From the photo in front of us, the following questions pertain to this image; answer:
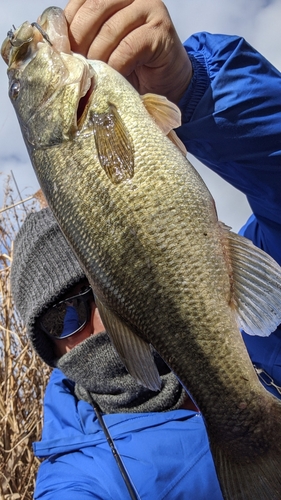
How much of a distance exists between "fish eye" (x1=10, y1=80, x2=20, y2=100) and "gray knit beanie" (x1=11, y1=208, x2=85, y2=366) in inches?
46.9

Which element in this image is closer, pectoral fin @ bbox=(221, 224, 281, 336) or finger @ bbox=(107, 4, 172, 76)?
pectoral fin @ bbox=(221, 224, 281, 336)

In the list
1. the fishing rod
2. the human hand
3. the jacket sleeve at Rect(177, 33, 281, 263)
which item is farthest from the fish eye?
the fishing rod

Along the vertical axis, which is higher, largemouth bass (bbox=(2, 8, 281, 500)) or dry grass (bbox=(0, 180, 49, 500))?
largemouth bass (bbox=(2, 8, 281, 500))

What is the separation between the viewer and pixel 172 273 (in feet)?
3.76

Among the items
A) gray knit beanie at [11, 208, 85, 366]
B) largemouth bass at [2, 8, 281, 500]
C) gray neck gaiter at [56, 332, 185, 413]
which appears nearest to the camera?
largemouth bass at [2, 8, 281, 500]

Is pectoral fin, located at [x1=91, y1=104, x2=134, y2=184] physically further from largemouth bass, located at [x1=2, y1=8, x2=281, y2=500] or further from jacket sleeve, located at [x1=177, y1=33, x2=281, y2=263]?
jacket sleeve, located at [x1=177, y1=33, x2=281, y2=263]

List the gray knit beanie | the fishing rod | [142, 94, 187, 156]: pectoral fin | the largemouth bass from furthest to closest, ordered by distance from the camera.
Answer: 1. the gray knit beanie
2. the fishing rod
3. [142, 94, 187, 156]: pectoral fin
4. the largemouth bass

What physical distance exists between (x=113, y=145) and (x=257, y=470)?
942 mm

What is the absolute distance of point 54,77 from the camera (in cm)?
138

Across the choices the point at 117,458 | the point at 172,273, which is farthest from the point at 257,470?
the point at 117,458

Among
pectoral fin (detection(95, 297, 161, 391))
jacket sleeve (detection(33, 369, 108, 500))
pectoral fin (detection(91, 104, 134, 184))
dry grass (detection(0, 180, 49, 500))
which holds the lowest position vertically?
dry grass (detection(0, 180, 49, 500))

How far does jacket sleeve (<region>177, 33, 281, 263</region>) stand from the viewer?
165 cm

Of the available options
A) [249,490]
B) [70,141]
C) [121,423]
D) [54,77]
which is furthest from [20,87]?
[121,423]

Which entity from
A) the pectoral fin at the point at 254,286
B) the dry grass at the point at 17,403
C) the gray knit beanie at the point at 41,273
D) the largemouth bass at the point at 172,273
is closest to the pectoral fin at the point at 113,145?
the largemouth bass at the point at 172,273
